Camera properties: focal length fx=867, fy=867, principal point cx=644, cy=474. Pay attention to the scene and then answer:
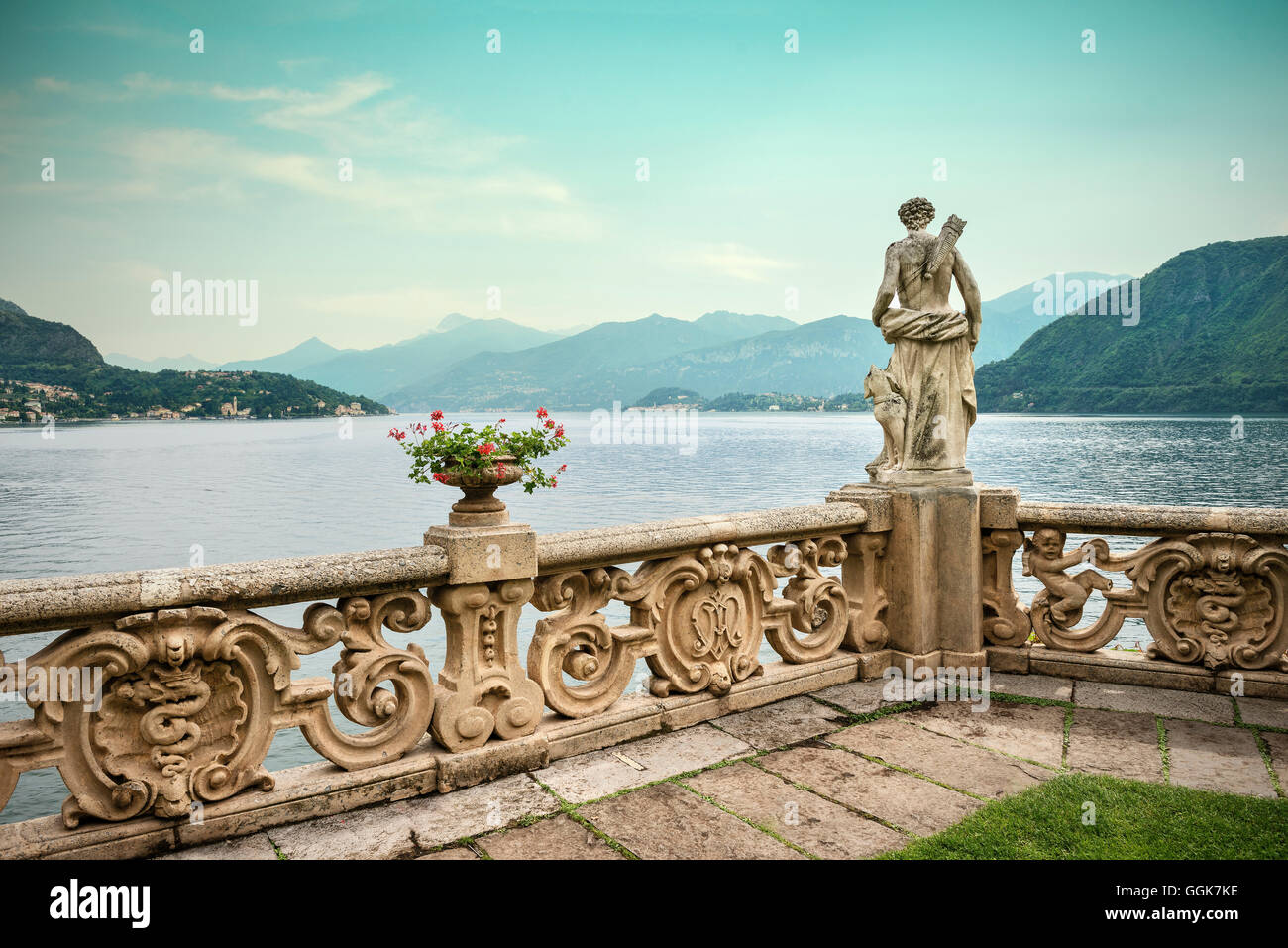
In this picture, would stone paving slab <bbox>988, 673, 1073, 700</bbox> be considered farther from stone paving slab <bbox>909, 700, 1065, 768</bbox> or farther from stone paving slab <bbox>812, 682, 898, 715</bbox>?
stone paving slab <bbox>812, 682, 898, 715</bbox>

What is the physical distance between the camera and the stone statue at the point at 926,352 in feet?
18.4

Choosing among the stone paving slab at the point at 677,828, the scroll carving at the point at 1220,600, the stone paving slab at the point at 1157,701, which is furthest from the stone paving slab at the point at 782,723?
the scroll carving at the point at 1220,600

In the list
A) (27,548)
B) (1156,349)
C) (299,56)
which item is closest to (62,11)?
(299,56)

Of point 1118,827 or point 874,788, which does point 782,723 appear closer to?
point 874,788

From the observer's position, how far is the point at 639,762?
159 inches

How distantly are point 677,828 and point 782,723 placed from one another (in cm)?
140

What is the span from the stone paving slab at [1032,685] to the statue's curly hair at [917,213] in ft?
9.76

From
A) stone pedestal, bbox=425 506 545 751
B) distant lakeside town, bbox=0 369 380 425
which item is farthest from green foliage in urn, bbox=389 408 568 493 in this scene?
distant lakeside town, bbox=0 369 380 425

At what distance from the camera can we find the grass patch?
310 cm

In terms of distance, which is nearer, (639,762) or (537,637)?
(639,762)

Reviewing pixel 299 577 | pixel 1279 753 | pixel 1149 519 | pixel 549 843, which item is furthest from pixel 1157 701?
pixel 299 577

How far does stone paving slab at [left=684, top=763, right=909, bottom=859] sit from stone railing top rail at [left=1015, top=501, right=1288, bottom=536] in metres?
2.63

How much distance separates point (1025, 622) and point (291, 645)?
4376 mm

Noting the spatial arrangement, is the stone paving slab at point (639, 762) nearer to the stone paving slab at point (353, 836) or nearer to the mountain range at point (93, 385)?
the stone paving slab at point (353, 836)
